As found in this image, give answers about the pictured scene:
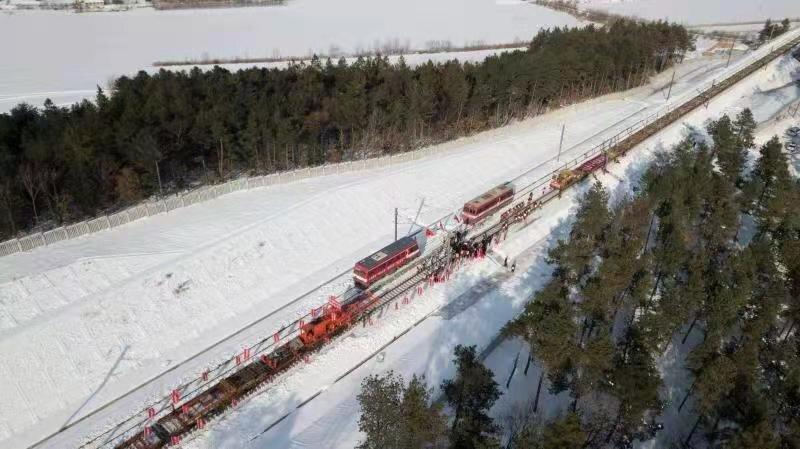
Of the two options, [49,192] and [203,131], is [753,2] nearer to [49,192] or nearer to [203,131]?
[203,131]

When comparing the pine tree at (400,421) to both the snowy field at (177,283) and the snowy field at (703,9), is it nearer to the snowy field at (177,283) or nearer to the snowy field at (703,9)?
the snowy field at (177,283)

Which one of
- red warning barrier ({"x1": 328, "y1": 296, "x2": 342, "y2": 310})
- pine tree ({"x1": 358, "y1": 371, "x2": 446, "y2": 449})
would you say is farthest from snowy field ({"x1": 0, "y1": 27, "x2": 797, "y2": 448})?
pine tree ({"x1": 358, "y1": 371, "x2": 446, "y2": 449})

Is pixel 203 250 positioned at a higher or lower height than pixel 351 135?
lower

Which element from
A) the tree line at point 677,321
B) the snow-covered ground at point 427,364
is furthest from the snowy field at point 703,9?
the snow-covered ground at point 427,364

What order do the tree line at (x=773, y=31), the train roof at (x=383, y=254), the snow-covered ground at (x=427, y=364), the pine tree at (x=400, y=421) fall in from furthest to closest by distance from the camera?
1. the tree line at (x=773, y=31)
2. the train roof at (x=383, y=254)
3. the snow-covered ground at (x=427, y=364)
4. the pine tree at (x=400, y=421)

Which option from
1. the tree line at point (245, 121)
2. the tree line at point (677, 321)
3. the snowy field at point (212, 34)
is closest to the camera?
the tree line at point (677, 321)

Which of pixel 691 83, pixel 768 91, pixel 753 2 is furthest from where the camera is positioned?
pixel 753 2

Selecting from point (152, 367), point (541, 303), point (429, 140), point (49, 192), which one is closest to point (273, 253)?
point (152, 367)
